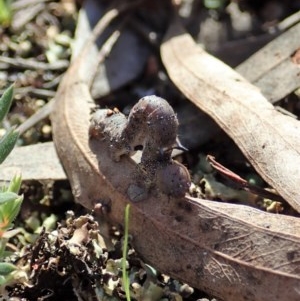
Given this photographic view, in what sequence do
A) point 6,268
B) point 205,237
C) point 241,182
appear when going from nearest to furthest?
point 6,268 < point 205,237 < point 241,182

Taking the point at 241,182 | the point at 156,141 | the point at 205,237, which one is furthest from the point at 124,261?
the point at 241,182

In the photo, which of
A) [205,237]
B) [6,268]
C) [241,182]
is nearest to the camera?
[6,268]

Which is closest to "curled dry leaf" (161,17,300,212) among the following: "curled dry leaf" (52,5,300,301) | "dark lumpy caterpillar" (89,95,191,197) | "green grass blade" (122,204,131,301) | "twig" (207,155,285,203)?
"twig" (207,155,285,203)

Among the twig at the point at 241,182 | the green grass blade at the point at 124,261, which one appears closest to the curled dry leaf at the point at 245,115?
the twig at the point at 241,182

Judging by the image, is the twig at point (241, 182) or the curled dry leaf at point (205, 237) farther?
the twig at point (241, 182)

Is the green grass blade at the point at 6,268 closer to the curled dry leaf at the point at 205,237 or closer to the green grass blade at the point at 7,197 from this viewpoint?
the green grass blade at the point at 7,197

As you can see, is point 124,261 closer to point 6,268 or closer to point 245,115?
point 6,268

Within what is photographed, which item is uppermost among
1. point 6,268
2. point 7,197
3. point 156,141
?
point 156,141
